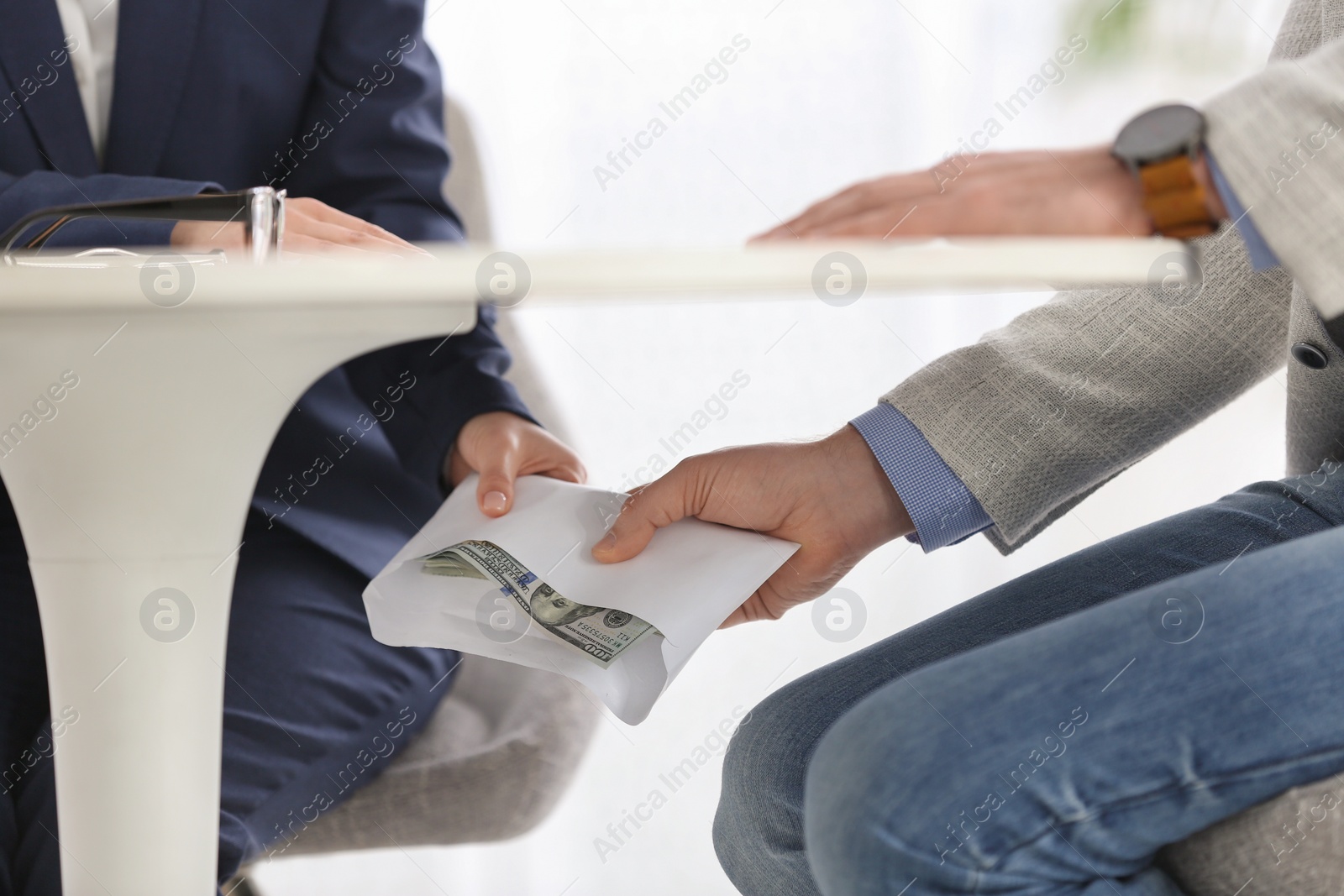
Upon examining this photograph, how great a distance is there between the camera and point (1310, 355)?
0.62m

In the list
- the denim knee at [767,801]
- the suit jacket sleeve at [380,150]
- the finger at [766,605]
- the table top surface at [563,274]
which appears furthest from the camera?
the suit jacket sleeve at [380,150]

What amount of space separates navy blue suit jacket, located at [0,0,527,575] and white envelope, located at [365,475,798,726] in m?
0.19

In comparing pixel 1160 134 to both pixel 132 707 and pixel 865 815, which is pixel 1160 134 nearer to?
pixel 865 815

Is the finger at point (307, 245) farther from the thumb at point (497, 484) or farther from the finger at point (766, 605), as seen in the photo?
the finger at point (766, 605)

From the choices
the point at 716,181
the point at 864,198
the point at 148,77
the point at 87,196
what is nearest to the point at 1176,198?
the point at 864,198

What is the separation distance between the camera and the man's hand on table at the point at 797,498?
68 cm

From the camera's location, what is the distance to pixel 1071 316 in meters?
0.72

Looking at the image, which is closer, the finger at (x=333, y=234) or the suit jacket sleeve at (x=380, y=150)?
the finger at (x=333, y=234)

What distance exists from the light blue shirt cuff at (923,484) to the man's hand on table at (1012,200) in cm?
25

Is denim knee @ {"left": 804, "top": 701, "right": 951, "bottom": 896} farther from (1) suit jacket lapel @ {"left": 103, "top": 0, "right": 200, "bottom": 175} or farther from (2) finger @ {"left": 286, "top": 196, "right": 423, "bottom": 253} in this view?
(1) suit jacket lapel @ {"left": 103, "top": 0, "right": 200, "bottom": 175}

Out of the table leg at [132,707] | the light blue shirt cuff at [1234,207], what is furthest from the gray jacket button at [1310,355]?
the table leg at [132,707]

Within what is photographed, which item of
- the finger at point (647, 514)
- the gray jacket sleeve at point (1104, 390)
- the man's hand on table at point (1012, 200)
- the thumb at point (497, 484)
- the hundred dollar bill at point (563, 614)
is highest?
the man's hand on table at point (1012, 200)

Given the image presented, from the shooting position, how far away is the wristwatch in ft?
1.45

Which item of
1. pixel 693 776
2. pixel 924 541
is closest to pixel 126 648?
pixel 924 541
